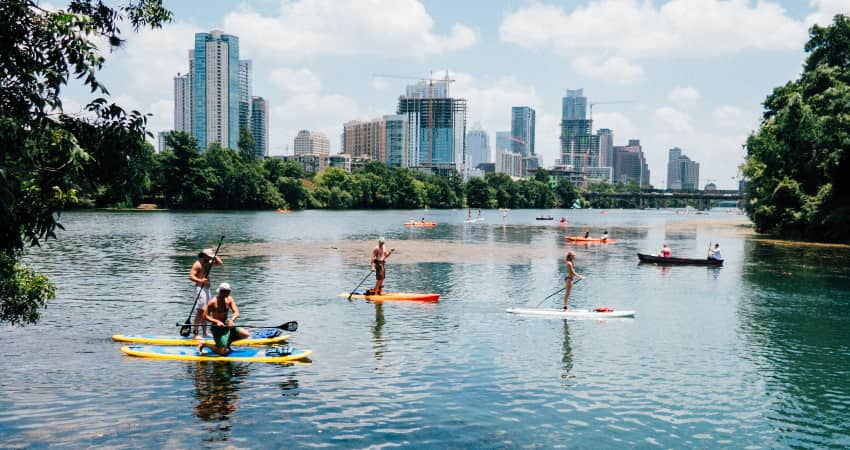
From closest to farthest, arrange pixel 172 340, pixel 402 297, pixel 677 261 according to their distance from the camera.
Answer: pixel 172 340
pixel 402 297
pixel 677 261

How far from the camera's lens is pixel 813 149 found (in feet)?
218

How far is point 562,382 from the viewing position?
18.1m

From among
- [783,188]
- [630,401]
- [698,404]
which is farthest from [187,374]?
[783,188]

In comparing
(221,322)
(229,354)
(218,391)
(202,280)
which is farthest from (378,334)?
(218,391)

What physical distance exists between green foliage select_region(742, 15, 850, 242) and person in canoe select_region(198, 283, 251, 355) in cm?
6017

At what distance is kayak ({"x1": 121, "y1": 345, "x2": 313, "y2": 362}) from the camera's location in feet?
62.5

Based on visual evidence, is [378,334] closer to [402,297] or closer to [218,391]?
[402,297]

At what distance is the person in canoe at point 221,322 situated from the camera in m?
19.1

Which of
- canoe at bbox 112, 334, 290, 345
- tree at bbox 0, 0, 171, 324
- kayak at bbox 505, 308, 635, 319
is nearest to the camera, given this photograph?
tree at bbox 0, 0, 171, 324

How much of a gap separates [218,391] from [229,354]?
2823mm

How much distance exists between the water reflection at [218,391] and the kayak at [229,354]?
0.23 metres

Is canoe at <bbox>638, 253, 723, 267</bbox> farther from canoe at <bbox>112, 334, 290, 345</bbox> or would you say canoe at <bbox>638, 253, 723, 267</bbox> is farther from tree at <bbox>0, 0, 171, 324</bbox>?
tree at <bbox>0, 0, 171, 324</bbox>

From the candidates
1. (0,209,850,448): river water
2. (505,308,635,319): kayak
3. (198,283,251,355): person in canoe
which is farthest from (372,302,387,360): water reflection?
(505,308,635,319): kayak

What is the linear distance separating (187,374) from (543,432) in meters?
9.36
